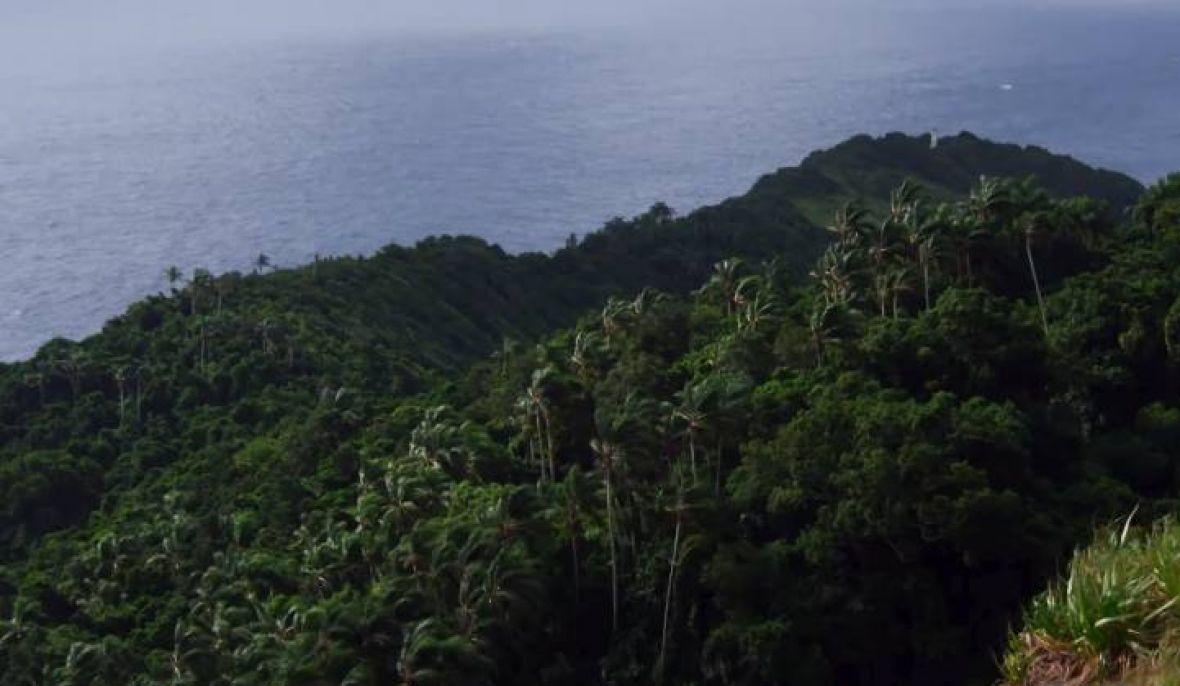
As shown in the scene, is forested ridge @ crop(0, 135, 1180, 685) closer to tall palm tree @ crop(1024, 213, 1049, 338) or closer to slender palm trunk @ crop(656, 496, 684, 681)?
slender palm trunk @ crop(656, 496, 684, 681)

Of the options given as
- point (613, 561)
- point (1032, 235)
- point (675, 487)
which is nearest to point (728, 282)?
point (1032, 235)

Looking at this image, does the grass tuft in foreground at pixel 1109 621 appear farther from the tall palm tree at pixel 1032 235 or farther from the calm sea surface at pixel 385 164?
the calm sea surface at pixel 385 164

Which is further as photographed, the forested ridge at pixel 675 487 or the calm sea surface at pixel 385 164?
the calm sea surface at pixel 385 164

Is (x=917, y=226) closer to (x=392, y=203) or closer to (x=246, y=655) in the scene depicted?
(x=246, y=655)

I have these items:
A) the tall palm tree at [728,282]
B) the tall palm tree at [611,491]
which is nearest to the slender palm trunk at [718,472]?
the tall palm tree at [611,491]

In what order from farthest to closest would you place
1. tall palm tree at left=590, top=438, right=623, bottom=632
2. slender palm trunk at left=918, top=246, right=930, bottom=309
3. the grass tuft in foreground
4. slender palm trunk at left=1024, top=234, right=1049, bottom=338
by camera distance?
slender palm trunk at left=918, top=246, right=930, bottom=309, slender palm trunk at left=1024, top=234, right=1049, bottom=338, tall palm tree at left=590, top=438, right=623, bottom=632, the grass tuft in foreground

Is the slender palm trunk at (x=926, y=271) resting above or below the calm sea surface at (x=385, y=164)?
above

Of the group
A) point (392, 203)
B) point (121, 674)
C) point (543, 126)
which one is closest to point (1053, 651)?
point (121, 674)

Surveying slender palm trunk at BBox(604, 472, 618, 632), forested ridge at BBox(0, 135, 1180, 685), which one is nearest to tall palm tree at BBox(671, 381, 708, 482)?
forested ridge at BBox(0, 135, 1180, 685)
